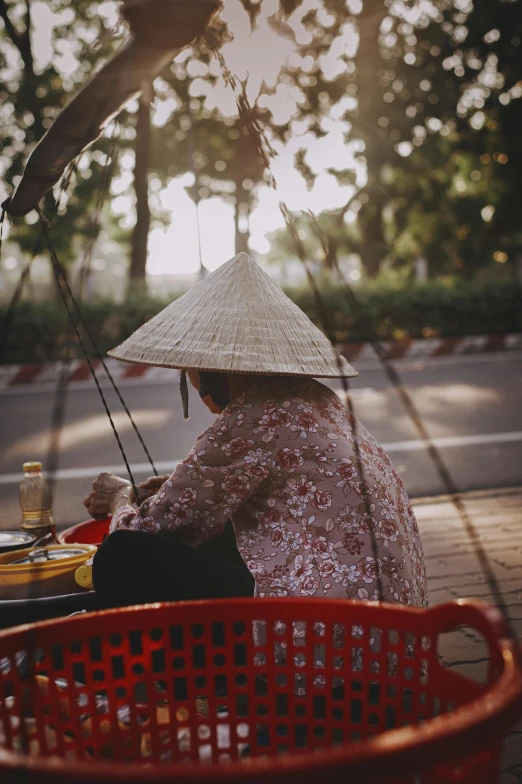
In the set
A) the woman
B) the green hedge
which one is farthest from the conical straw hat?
the green hedge

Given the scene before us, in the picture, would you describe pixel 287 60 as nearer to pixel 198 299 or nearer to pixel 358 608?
pixel 198 299

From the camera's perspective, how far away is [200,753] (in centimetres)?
127

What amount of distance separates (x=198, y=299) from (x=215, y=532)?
619mm

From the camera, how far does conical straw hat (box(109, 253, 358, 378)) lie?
1.88 m

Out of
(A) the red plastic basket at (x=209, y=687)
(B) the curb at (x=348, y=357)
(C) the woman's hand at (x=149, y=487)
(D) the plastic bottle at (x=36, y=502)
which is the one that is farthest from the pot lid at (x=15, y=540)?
(B) the curb at (x=348, y=357)

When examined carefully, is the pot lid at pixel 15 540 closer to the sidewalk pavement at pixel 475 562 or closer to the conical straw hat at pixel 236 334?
the conical straw hat at pixel 236 334

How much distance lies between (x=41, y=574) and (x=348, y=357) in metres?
8.55

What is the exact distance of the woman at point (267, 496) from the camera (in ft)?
5.91

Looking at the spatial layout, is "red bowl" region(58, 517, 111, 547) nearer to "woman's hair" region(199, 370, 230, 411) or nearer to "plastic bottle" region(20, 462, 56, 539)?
"plastic bottle" region(20, 462, 56, 539)

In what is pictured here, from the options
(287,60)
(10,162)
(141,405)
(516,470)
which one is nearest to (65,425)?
(141,405)

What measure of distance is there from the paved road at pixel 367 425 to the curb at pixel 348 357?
0.63 ft

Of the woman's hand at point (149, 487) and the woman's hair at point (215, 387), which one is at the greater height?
the woman's hair at point (215, 387)

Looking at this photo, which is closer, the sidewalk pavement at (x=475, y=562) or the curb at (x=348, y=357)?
the sidewalk pavement at (x=475, y=562)

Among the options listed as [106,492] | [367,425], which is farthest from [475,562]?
[367,425]
